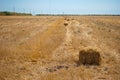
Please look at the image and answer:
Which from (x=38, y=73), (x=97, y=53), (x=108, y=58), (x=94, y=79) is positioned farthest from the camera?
(x=108, y=58)

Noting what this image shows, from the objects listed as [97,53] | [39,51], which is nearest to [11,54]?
[39,51]

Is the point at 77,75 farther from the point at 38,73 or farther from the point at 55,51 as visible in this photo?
the point at 55,51

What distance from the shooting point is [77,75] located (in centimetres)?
1110

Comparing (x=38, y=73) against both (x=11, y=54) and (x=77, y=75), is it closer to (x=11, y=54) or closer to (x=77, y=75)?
(x=77, y=75)

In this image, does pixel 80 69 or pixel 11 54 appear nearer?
pixel 80 69

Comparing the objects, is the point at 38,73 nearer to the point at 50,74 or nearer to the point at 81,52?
the point at 50,74

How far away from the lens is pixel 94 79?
1066 cm

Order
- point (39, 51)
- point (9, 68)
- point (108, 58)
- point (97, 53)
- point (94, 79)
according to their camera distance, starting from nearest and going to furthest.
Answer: point (94, 79)
point (9, 68)
point (97, 53)
point (108, 58)
point (39, 51)

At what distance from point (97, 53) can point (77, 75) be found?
105 inches

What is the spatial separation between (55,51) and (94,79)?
7.09m

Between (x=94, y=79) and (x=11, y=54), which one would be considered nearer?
(x=94, y=79)

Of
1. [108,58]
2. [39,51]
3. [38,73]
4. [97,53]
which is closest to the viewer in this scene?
[38,73]

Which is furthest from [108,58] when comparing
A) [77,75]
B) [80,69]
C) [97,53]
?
[77,75]

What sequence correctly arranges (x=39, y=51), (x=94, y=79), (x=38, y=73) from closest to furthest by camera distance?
(x=94, y=79) < (x=38, y=73) < (x=39, y=51)
